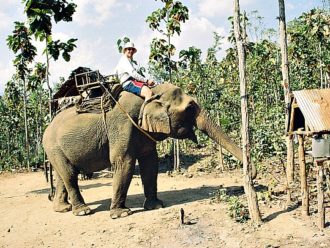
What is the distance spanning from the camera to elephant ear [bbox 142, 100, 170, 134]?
1051 cm

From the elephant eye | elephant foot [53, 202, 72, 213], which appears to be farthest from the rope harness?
elephant foot [53, 202, 72, 213]

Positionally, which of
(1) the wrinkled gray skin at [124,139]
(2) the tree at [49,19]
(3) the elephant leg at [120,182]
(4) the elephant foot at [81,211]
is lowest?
(4) the elephant foot at [81,211]

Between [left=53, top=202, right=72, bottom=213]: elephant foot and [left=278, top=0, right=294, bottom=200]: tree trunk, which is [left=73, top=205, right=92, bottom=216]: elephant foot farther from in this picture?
[left=278, top=0, right=294, bottom=200]: tree trunk

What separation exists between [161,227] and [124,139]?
92.8 inches

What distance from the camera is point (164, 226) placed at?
969cm

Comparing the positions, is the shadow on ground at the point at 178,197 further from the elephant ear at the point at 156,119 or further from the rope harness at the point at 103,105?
the elephant ear at the point at 156,119

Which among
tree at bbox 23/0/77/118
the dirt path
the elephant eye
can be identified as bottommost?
the dirt path

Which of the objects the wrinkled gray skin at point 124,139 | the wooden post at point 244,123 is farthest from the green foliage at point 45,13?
the wooden post at point 244,123

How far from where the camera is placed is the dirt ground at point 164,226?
8578 mm

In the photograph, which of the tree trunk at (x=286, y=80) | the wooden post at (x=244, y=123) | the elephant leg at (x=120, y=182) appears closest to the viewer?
the wooden post at (x=244, y=123)

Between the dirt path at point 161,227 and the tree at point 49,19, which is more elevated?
the tree at point 49,19

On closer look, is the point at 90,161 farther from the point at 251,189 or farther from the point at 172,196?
the point at 251,189

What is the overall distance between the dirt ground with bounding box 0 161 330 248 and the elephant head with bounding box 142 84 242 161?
5.69ft

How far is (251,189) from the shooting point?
Result: 358 inches
